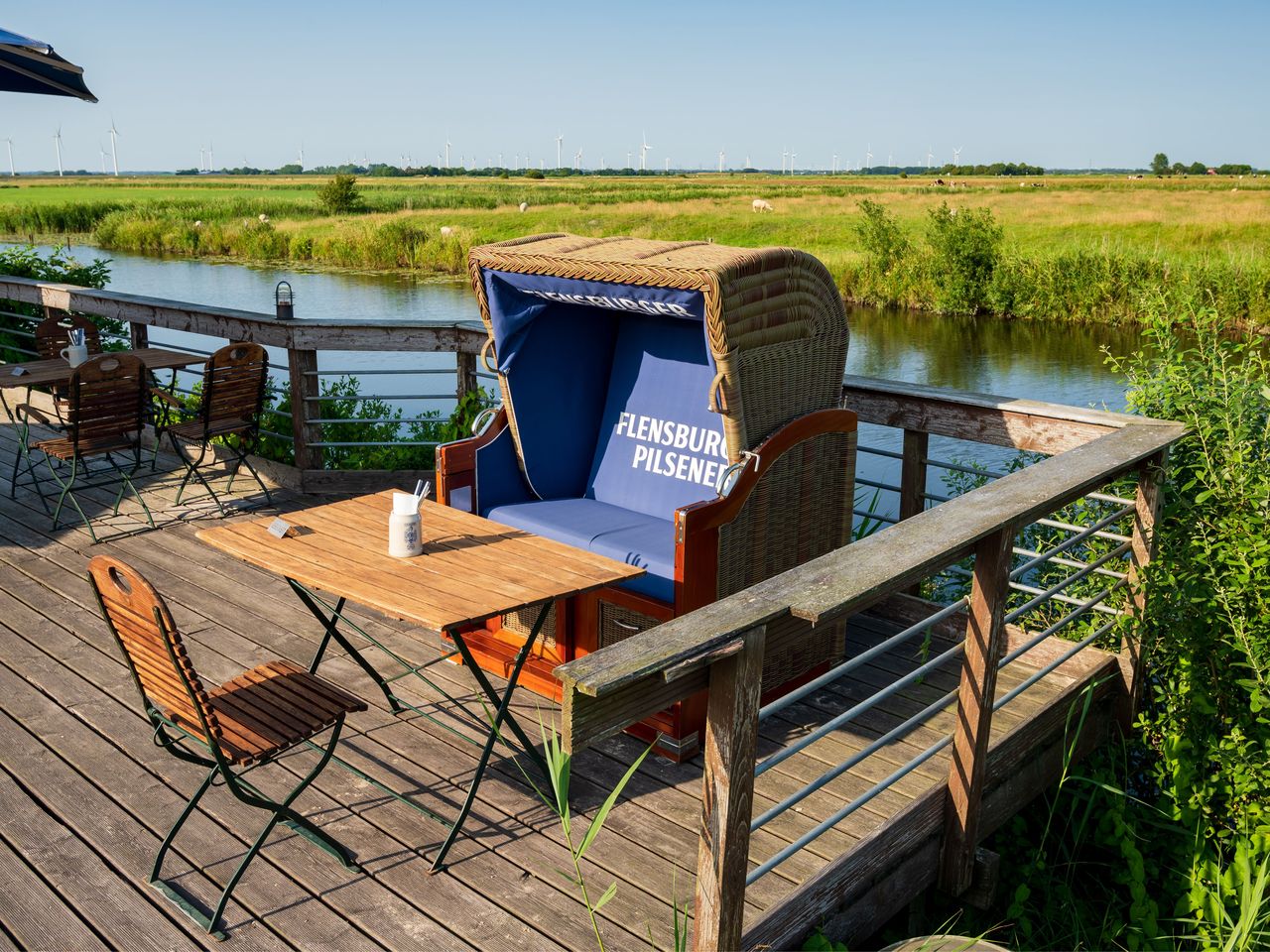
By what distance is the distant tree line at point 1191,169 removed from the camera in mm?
103125

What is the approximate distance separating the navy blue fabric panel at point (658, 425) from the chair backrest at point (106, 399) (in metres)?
2.56

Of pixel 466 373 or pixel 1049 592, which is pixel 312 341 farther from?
pixel 1049 592

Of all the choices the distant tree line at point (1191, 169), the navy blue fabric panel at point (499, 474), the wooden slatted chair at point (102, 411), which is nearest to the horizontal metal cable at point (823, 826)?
the navy blue fabric panel at point (499, 474)

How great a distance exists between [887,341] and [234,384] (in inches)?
645

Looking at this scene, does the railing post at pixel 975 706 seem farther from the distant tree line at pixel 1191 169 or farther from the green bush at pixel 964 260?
the distant tree line at pixel 1191 169

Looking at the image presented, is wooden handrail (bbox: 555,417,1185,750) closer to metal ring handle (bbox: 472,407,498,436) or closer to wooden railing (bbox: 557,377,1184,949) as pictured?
wooden railing (bbox: 557,377,1184,949)

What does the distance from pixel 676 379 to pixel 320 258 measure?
31446mm

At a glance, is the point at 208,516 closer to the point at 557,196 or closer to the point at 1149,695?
the point at 1149,695

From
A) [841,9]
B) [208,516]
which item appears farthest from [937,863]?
[841,9]

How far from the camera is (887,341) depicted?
20703 mm

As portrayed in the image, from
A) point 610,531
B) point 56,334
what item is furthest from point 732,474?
point 56,334

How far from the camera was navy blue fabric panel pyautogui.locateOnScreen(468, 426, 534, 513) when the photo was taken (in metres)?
4.34

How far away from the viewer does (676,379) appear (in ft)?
14.3

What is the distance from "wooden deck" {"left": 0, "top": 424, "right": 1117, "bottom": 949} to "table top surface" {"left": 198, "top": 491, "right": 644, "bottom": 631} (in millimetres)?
690
